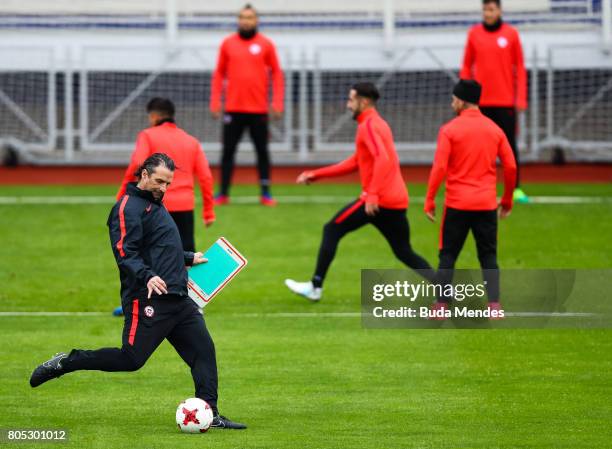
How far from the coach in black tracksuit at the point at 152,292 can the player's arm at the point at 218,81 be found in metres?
9.32

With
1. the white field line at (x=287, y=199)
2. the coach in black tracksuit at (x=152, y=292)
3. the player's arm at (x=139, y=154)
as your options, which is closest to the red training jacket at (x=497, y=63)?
the white field line at (x=287, y=199)

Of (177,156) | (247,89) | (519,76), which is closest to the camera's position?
(177,156)

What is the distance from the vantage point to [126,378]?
399 inches

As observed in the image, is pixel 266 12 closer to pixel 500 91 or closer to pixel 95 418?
pixel 500 91

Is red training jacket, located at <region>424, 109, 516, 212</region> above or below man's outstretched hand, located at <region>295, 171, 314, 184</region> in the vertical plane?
above

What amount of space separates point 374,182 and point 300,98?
43.2ft

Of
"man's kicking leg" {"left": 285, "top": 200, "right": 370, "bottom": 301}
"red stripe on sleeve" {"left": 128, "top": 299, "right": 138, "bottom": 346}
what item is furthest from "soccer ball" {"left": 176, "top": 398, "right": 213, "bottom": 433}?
"man's kicking leg" {"left": 285, "top": 200, "right": 370, "bottom": 301}

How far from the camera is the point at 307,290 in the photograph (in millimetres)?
13219

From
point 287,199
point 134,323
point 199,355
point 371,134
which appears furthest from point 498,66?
point 134,323

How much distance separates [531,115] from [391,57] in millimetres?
2786

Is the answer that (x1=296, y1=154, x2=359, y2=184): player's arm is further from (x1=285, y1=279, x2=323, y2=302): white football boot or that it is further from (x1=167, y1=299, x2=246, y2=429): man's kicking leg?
(x1=167, y1=299, x2=246, y2=429): man's kicking leg

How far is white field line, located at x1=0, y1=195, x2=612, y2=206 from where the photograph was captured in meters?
19.4

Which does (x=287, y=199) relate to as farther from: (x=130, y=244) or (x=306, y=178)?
(x=130, y=244)

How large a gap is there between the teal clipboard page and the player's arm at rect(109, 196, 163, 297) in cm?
54
